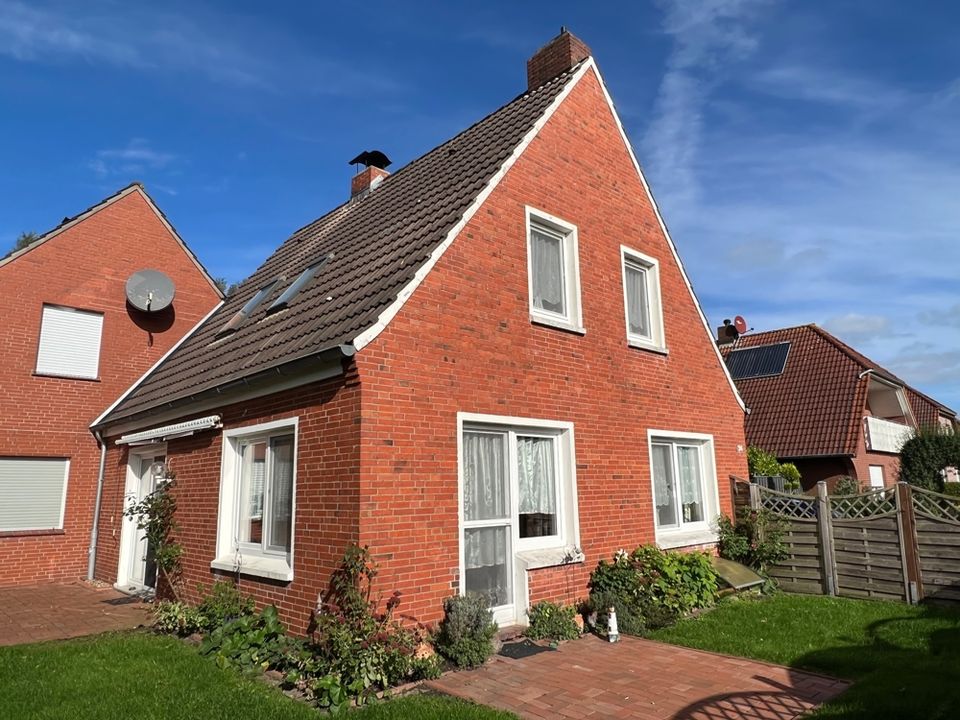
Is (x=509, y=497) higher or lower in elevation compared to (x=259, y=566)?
higher

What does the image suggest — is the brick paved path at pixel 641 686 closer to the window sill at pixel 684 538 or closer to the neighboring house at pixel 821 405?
the window sill at pixel 684 538

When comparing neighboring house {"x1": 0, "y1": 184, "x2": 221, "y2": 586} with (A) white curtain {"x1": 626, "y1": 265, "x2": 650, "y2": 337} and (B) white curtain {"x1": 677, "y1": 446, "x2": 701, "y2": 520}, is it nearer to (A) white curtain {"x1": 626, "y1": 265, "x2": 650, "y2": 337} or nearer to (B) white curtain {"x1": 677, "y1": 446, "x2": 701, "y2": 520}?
(A) white curtain {"x1": 626, "y1": 265, "x2": 650, "y2": 337}

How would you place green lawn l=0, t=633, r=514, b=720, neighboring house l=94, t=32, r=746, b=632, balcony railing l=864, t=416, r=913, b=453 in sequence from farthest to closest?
balcony railing l=864, t=416, r=913, b=453 < neighboring house l=94, t=32, r=746, b=632 < green lawn l=0, t=633, r=514, b=720

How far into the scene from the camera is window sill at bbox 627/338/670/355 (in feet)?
33.8

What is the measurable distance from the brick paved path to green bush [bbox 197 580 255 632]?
2.73 m

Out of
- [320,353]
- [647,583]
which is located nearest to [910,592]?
[647,583]

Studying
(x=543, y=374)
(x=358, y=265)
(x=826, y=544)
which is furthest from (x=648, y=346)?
(x=358, y=265)

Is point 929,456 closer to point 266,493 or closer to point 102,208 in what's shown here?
point 266,493

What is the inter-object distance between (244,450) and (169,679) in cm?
306

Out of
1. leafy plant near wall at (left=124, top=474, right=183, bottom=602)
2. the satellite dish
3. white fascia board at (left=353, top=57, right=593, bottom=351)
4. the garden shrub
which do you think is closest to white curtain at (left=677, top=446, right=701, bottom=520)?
the garden shrub

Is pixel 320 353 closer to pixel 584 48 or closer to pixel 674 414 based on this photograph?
pixel 674 414

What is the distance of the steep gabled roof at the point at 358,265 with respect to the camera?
7441 mm

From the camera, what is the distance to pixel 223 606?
7383 mm

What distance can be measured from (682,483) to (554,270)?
4.52 metres
